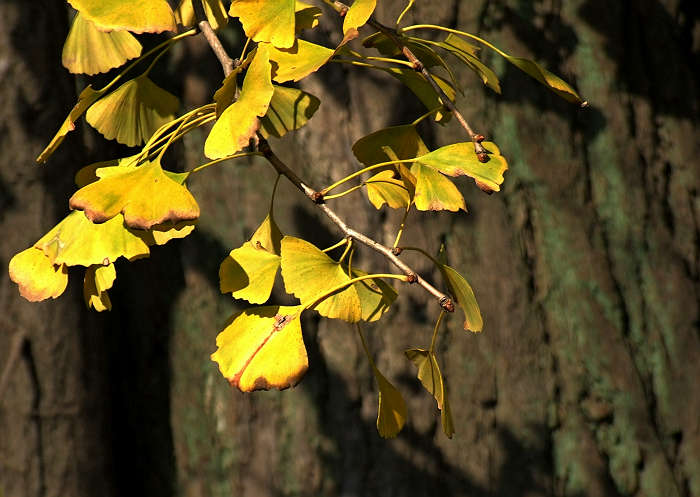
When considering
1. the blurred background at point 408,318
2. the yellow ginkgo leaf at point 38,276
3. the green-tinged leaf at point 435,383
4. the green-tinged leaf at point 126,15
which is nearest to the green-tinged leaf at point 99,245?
the yellow ginkgo leaf at point 38,276

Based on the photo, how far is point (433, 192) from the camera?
2.44 ft

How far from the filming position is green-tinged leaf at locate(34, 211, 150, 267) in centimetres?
72

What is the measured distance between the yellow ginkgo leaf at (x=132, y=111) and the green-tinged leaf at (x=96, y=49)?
0.10ft

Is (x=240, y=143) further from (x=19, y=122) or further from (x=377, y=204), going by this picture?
(x=19, y=122)

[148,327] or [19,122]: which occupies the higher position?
[19,122]

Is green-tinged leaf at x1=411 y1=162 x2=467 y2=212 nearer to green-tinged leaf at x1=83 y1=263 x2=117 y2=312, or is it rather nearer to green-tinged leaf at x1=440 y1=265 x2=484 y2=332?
green-tinged leaf at x1=440 y1=265 x2=484 y2=332

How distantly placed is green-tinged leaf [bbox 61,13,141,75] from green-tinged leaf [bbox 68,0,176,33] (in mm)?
228

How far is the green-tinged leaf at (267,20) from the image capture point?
2.32 ft

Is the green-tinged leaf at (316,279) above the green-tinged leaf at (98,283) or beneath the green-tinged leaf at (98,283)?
above

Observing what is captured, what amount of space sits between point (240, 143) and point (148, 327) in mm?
731

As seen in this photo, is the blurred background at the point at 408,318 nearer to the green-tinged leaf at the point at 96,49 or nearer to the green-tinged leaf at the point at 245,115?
the green-tinged leaf at the point at 96,49

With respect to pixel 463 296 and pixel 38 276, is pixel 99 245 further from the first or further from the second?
pixel 463 296

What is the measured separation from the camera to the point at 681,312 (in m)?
1.47

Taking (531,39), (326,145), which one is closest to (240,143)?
(326,145)
